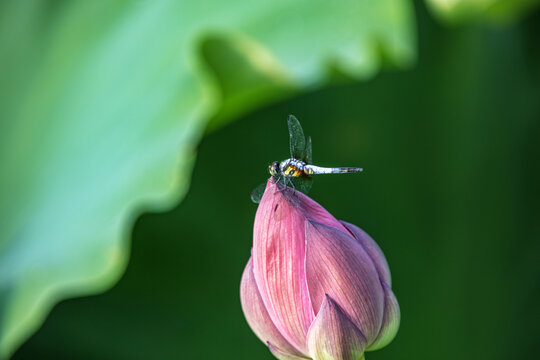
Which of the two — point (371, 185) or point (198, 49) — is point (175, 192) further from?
point (371, 185)

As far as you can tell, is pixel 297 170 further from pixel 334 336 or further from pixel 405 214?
pixel 405 214

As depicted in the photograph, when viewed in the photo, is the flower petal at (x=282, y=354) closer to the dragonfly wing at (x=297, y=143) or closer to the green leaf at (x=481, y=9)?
the dragonfly wing at (x=297, y=143)

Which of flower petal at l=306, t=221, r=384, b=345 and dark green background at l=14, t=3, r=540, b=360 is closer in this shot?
flower petal at l=306, t=221, r=384, b=345

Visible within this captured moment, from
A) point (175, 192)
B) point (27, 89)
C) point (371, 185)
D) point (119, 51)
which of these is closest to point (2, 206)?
point (27, 89)

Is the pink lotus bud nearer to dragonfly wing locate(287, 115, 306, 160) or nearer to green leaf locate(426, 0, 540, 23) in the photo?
dragonfly wing locate(287, 115, 306, 160)

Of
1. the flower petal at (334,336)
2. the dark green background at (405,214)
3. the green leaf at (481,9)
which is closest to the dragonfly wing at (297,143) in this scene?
the flower petal at (334,336)

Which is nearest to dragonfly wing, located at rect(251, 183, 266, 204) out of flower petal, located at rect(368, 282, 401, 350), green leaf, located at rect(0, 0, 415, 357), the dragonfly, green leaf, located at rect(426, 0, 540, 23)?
the dragonfly
